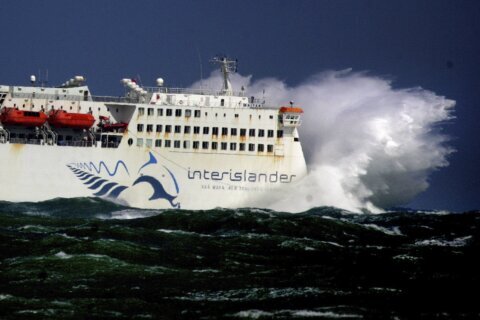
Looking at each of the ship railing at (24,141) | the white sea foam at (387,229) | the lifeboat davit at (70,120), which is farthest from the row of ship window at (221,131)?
the white sea foam at (387,229)

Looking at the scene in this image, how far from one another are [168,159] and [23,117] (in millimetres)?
9213

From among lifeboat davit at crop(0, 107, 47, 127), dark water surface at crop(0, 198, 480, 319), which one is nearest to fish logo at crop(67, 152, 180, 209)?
lifeboat davit at crop(0, 107, 47, 127)

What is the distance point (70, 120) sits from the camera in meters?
51.0

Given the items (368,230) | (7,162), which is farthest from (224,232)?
(7,162)

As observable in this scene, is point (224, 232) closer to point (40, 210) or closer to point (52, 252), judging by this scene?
point (52, 252)

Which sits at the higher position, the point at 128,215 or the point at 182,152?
the point at 182,152

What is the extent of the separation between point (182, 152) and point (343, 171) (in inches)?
392

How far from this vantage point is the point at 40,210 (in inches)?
1863

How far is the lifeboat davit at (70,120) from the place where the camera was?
167 ft

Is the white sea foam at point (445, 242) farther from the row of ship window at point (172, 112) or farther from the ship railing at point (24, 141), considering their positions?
the ship railing at point (24, 141)

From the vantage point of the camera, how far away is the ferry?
49781 millimetres

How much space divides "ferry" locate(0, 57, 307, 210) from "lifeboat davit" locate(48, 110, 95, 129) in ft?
0.20

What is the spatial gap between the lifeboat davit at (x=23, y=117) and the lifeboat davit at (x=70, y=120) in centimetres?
Result: 56

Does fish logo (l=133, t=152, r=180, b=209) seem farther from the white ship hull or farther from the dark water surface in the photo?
the dark water surface
